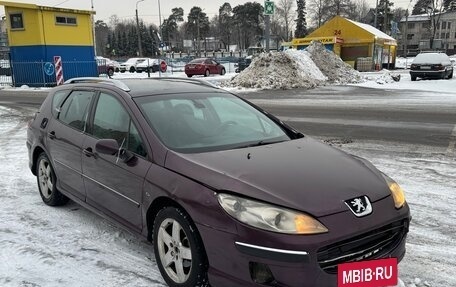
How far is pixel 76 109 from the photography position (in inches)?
188

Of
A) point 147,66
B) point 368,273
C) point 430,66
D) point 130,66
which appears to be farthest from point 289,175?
point 130,66

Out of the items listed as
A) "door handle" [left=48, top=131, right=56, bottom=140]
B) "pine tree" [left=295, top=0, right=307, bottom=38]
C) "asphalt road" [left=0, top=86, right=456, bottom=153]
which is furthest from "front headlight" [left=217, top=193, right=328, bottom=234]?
"pine tree" [left=295, top=0, right=307, bottom=38]

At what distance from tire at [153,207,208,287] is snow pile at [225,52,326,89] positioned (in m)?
19.9

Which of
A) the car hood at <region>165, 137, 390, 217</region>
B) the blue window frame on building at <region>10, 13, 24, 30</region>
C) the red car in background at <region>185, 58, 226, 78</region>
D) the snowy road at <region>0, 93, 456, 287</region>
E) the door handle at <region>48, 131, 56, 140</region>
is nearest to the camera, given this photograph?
the car hood at <region>165, 137, 390, 217</region>

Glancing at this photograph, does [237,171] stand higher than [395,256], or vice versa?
[237,171]

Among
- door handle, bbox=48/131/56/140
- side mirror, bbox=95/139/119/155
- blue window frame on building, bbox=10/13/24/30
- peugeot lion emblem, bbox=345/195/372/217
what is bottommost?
peugeot lion emblem, bbox=345/195/372/217

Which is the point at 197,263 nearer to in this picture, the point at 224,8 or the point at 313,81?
the point at 313,81

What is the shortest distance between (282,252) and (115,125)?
80.5 inches

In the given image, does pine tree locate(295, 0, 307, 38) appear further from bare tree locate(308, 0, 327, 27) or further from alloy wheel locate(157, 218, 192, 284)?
alloy wheel locate(157, 218, 192, 284)

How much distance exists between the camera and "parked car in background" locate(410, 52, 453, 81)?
84.1ft

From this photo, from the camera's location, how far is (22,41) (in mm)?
26375

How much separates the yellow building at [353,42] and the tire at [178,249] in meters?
39.6

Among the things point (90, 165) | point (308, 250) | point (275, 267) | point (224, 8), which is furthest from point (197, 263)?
point (224, 8)

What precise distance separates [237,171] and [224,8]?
119 m
